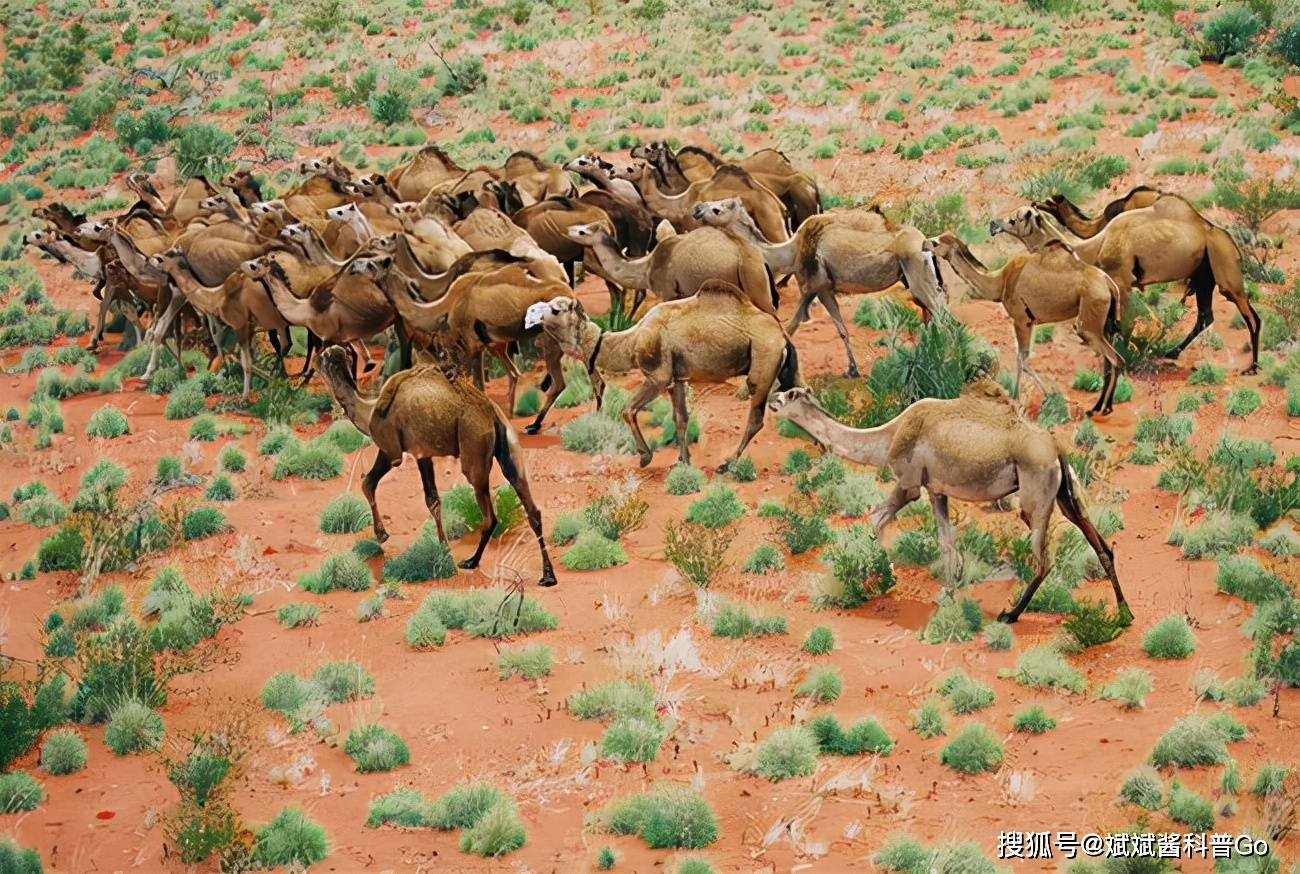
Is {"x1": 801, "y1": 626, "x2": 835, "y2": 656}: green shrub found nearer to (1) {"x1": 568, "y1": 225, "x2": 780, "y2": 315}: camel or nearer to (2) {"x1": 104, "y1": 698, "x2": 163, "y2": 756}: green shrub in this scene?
(2) {"x1": 104, "y1": 698, "x2": 163, "y2": 756}: green shrub

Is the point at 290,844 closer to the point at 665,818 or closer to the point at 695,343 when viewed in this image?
the point at 665,818

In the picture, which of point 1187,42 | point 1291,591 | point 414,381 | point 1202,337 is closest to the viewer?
point 1291,591

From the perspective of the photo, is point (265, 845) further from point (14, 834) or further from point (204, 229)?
point (204, 229)

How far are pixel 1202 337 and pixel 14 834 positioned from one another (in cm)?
1570

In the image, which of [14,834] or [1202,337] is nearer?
[14,834]

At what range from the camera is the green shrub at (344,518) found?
17172mm

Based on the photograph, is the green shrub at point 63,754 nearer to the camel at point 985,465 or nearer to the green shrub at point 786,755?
the green shrub at point 786,755

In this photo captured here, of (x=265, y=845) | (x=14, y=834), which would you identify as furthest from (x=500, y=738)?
(x=14, y=834)

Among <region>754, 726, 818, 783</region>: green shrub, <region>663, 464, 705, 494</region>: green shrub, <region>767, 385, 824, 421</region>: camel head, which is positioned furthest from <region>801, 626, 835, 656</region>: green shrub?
<region>663, 464, 705, 494</region>: green shrub

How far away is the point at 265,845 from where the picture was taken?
439 inches

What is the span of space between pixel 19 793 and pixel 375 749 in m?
2.55

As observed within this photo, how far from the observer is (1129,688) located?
1276 cm

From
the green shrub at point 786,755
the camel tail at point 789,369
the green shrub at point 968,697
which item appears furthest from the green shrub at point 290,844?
the camel tail at point 789,369

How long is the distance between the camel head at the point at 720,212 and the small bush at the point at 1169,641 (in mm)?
9211
